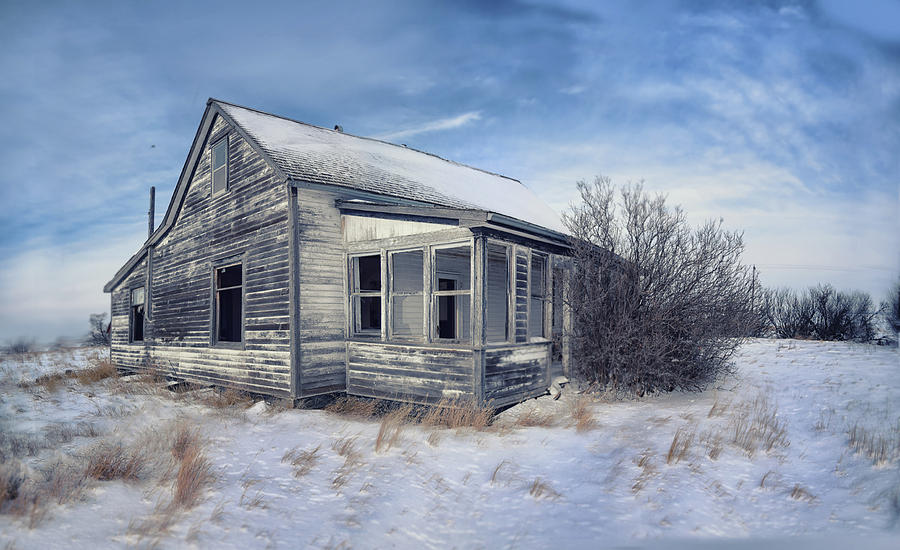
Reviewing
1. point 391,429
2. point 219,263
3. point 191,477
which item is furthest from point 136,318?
point 191,477

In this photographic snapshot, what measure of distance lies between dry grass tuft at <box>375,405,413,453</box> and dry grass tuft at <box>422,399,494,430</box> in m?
0.36

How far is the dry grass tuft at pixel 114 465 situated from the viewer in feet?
17.5

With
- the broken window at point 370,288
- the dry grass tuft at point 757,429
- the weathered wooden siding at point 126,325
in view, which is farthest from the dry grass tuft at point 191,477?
the weathered wooden siding at point 126,325

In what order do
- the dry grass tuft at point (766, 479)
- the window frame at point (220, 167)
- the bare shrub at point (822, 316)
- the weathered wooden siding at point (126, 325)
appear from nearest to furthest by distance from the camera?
the dry grass tuft at point (766, 479)
the window frame at point (220, 167)
the weathered wooden siding at point (126, 325)
the bare shrub at point (822, 316)

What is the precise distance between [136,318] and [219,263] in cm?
664

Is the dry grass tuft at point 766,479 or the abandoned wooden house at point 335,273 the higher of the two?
the abandoned wooden house at point 335,273

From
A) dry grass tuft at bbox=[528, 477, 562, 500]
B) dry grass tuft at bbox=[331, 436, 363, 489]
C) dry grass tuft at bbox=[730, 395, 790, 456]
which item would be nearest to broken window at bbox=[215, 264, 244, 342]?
dry grass tuft at bbox=[331, 436, 363, 489]

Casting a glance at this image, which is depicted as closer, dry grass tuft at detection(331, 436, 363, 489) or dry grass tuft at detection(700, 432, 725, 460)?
Result: dry grass tuft at detection(331, 436, 363, 489)

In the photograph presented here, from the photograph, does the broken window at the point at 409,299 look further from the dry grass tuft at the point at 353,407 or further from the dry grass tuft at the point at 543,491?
the dry grass tuft at the point at 543,491

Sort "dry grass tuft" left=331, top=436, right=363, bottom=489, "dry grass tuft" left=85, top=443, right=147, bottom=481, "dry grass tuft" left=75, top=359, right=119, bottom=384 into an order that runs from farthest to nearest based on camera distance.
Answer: "dry grass tuft" left=75, top=359, right=119, bottom=384, "dry grass tuft" left=331, top=436, right=363, bottom=489, "dry grass tuft" left=85, top=443, right=147, bottom=481

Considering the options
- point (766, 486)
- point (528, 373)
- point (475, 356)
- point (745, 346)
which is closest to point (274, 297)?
point (475, 356)

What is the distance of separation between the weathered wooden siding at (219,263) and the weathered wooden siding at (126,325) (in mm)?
769

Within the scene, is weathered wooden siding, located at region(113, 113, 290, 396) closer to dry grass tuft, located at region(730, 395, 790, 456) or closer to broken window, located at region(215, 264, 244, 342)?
broken window, located at region(215, 264, 244, 342)

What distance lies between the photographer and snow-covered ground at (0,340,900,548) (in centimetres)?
450
